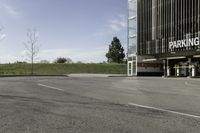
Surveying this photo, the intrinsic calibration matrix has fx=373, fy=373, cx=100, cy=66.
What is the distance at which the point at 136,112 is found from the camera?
36.0 ft

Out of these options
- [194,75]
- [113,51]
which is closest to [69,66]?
[113,51]

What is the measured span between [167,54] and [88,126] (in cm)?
5856

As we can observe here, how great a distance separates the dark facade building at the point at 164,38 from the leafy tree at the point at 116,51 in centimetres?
5063

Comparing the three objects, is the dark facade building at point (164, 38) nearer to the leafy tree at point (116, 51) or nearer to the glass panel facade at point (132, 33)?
the glass panel facade at point (132, 33)

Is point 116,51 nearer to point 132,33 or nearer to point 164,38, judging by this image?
point 132,33

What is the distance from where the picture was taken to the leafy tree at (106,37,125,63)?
12644cm

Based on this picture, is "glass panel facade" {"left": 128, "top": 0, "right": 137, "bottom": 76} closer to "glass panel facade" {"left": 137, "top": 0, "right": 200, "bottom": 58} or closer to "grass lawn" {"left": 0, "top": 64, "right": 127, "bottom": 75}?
"glass panel facade" {"left": 137, "top": 0, "right": 200, "bottom": 58}

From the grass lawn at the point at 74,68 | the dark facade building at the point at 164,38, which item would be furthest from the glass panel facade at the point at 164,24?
the grass lawn at the point at 74,68

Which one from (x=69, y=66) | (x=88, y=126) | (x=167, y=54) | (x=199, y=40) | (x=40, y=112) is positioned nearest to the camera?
(x=88, y=126)

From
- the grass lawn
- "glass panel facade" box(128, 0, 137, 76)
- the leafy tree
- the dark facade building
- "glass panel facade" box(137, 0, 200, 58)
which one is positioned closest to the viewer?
"glass panel facade" box(137, 0, 200, 58)

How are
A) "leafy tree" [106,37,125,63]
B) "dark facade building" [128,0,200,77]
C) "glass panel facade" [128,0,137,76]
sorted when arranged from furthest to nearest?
"leafy tree" [106,37,125,63], "glass panel facade" [128,0,137,76], "dark facade building" [128,0,200,77]

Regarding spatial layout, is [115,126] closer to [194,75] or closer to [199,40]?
[199,40]

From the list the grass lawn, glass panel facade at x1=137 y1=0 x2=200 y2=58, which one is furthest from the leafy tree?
glass panel facade at x1=137 y1=0 x2=200 y2=58

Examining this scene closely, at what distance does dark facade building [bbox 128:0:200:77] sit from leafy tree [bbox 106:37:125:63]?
166 ft
